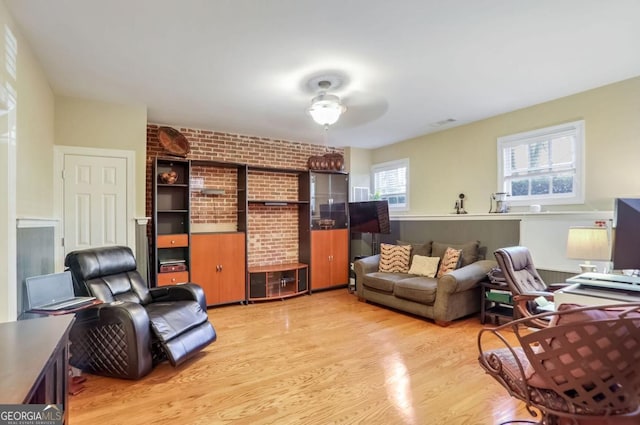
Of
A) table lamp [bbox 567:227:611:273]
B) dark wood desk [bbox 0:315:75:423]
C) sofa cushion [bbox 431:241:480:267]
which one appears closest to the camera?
dark wood desk [bbox 0:315:75:423]

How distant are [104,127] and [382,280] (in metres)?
3.77

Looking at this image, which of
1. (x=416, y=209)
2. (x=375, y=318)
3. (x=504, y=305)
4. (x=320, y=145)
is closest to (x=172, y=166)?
(x=320, y=145)

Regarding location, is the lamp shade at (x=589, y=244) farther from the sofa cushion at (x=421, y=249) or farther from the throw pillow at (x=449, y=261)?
the sofa cushion at (x=421, y=249)

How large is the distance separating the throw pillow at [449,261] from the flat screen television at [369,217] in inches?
40.5

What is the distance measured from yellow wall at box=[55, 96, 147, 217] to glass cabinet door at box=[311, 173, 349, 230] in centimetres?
254

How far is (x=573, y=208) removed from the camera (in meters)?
→ 3.53

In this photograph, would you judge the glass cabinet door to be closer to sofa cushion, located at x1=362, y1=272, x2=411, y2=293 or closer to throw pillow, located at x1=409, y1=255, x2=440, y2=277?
sofa cushion, located at x1=362, y1=272, x2=411, y2=293

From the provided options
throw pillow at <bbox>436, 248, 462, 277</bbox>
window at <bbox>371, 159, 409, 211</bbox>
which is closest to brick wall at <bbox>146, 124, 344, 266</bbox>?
window at <bbox>371, 159, 409, 211</bbox>

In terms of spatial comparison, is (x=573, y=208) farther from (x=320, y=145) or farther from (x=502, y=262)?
(x=320, y=145)

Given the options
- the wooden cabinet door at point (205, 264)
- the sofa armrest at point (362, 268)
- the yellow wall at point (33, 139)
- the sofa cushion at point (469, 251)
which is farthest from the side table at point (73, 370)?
the sofa cushion at point (469, 251)

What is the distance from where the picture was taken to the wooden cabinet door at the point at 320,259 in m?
5.29

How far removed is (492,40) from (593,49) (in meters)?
0.88

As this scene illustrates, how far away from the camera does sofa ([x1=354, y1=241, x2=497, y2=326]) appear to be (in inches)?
144

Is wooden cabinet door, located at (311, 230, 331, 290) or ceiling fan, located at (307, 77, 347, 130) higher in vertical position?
ceiling fan, located at (307, 77, 347, 130)
